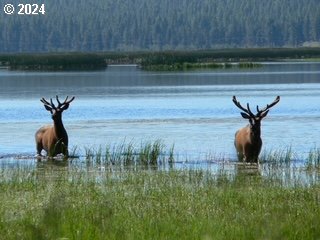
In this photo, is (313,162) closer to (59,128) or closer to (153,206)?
(59,128)

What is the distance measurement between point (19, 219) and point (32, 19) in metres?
174

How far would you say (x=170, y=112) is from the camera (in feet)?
140

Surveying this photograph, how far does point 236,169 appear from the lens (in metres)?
21.7

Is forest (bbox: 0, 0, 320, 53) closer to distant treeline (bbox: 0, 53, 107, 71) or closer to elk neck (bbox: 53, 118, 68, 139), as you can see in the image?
distant treeline (bbox: 0, 53, 107, 71)

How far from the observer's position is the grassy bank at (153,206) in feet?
38.5

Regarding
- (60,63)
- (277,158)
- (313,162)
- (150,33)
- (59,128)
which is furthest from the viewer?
(150,33)

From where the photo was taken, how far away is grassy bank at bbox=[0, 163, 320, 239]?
38.5ft

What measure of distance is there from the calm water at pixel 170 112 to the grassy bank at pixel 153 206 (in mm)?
6454

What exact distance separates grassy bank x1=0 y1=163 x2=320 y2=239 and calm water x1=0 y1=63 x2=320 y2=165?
6454 millimetres

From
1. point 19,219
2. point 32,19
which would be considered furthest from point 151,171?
point 32,19

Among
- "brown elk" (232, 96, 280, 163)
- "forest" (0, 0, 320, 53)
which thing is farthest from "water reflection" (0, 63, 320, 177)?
"forest" (0, 0, 320, 53)

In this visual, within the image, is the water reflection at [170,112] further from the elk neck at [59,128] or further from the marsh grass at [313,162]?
the elk neck at [59,128]

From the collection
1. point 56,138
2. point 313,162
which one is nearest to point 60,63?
point 56,138

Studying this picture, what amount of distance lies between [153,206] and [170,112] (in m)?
27.9
